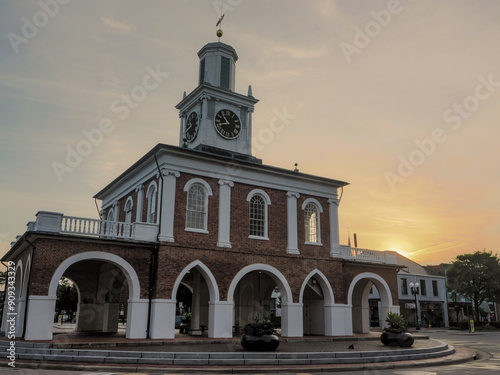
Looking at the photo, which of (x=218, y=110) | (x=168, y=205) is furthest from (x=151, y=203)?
(x=218, y=110)

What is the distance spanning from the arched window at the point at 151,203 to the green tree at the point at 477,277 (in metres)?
41.9

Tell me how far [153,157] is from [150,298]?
7043 mm

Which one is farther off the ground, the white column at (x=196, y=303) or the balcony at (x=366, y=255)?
the balcony at (x=366, y=255)

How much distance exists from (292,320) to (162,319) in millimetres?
7515

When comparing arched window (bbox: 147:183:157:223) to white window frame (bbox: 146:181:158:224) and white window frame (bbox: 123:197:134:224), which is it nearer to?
white window frame (bbox: 146:181:158:224)

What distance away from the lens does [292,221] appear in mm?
26297

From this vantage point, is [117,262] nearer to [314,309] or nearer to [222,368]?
[222,368]

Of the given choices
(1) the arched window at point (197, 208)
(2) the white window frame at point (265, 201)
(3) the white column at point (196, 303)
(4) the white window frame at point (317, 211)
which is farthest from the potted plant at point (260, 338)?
(4) the white window frame at point (317, 211)

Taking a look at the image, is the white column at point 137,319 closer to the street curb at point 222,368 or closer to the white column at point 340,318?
the street curb at point 222,368

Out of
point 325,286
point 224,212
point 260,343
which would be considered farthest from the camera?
point 325,286

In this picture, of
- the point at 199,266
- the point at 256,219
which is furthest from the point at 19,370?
the point at 256,219

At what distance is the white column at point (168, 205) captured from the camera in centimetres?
2181

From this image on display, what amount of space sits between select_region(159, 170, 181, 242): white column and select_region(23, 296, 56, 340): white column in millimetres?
5640

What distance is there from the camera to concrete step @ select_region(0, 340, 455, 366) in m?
15.0
